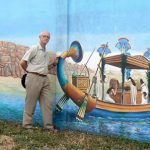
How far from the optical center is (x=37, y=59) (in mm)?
8219

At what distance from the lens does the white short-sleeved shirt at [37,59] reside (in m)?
8.21

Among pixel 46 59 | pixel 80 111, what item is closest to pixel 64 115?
pixel 80 111

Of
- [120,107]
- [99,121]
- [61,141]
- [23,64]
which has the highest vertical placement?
[23,64]

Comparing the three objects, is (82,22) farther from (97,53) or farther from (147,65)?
(147,65)

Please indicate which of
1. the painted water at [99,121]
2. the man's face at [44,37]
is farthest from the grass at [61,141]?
the man's face at [44,37]

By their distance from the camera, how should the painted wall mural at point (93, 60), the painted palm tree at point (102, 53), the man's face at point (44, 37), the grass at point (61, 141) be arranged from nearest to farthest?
1. the grass at point (61, 141)
2. the painted wall mural at point (93, 60)
3. the painted palm tree at point (102, 53)
4. the man's face at point (44, 37)

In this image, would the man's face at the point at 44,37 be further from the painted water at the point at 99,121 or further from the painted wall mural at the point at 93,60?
the painted water at the point at 99,121

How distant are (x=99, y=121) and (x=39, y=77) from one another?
1.16 meters

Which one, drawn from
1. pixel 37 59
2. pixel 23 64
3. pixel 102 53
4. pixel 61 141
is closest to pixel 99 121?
pixel 61 141

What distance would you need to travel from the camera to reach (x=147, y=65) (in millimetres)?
7492

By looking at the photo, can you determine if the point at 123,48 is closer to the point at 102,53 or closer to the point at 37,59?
the point at 102,53

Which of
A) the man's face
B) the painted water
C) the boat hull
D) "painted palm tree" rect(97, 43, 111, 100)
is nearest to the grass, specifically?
the painted water

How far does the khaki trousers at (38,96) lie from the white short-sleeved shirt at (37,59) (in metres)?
0.11

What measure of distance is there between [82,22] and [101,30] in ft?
1.18
